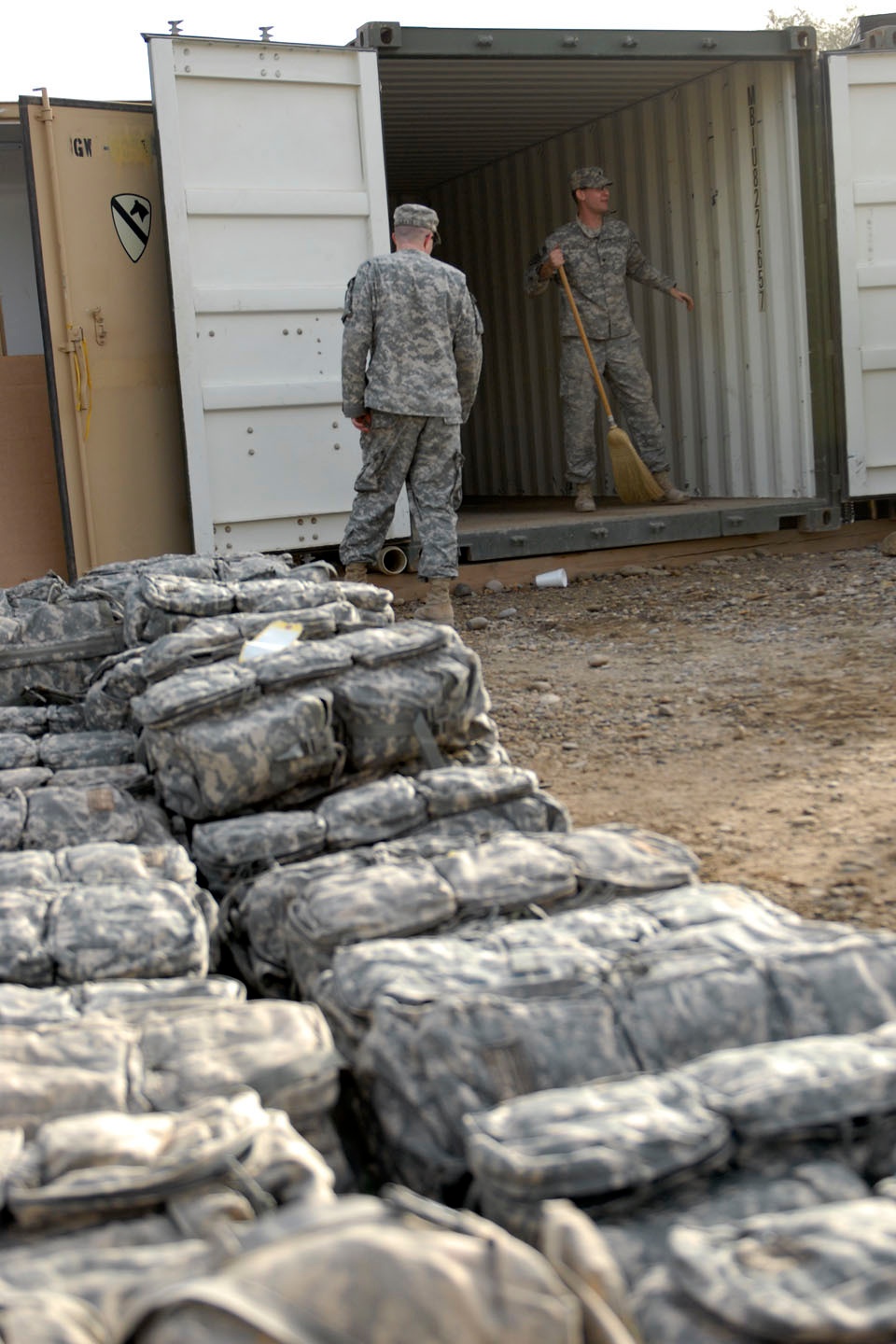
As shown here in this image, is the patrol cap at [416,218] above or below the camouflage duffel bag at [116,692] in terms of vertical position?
above

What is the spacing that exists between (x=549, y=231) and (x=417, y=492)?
192 inches

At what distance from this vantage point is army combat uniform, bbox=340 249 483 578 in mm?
6688

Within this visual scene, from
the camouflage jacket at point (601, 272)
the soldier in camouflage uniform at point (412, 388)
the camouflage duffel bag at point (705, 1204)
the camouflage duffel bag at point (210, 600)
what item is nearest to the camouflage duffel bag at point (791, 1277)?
the camouflage duffel bag at point (705, 1204)

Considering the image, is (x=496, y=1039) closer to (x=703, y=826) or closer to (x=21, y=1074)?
(x=21, y=1074)

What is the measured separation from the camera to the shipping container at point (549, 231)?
689 cm

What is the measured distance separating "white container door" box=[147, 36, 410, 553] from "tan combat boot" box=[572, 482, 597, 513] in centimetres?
218

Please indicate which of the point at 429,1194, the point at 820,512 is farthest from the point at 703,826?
the point at 820,512

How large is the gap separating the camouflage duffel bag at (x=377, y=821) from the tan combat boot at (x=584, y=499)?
5914mm

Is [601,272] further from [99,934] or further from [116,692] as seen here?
[99,934]

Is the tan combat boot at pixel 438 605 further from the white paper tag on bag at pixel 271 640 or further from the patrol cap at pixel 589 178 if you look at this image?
the patrol cap at pixel 589 178

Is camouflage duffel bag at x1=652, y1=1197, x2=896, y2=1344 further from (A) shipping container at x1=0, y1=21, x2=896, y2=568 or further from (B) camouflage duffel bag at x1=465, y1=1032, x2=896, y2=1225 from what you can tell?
(A) shipping container at x1=0, y1=21, x2=896, y2=568

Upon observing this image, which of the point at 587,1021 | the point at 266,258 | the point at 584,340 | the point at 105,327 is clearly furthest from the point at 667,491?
the point at 587,1021

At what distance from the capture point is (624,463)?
905 centimetres

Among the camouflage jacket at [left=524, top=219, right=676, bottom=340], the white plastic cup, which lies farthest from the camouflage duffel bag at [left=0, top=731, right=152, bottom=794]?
the camouflage jacket at [left=524, top=219, right=676, bottom=340]
